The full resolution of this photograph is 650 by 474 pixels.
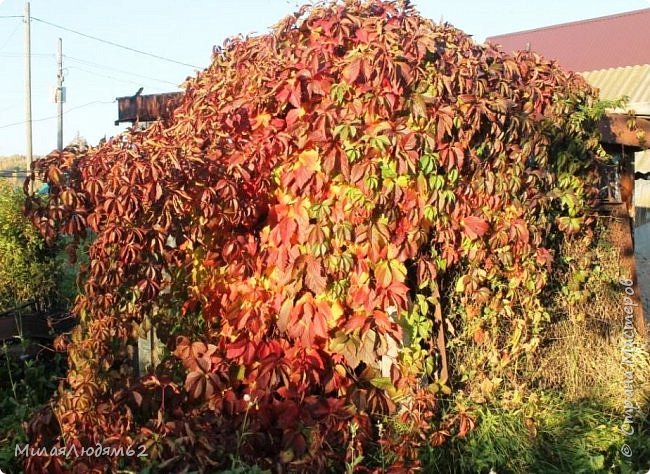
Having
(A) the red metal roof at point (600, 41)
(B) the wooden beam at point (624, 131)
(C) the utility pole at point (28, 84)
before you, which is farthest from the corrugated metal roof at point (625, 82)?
(C) the utility pole at point (28, 84)

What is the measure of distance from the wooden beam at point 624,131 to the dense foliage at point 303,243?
106 centimetres

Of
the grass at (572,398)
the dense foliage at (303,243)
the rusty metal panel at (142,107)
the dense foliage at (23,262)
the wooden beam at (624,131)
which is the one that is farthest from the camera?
the rusty metal panel at (142,107)

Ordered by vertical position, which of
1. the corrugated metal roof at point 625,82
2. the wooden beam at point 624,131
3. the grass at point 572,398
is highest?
the corrugated metal roof at point 625,82

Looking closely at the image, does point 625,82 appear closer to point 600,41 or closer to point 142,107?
point 142,107

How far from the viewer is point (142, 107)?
16.2 feet

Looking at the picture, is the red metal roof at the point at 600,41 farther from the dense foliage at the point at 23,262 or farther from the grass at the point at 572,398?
the dense foliage at the point at 23,262

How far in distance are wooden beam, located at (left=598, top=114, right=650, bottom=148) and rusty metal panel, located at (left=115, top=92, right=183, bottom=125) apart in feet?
9.23

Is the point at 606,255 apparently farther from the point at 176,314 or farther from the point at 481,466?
the point at 176,314

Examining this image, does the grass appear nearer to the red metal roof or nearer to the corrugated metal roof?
the corrugated metal roof

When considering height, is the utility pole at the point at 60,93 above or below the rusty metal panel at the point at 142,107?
above

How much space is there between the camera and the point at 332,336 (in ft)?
9.20

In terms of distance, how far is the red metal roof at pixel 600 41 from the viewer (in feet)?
35.9

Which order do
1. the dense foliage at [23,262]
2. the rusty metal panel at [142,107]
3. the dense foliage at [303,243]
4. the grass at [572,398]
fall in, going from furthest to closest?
the rusty metal panel at [142,107]
the dense foliage at [23,262]
the grass at [572,398]
the dense foliage at [303,243]

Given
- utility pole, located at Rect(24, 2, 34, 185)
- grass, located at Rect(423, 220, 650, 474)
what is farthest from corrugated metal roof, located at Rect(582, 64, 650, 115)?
utility pole, located at Rect(24, 2, 34, 185)
